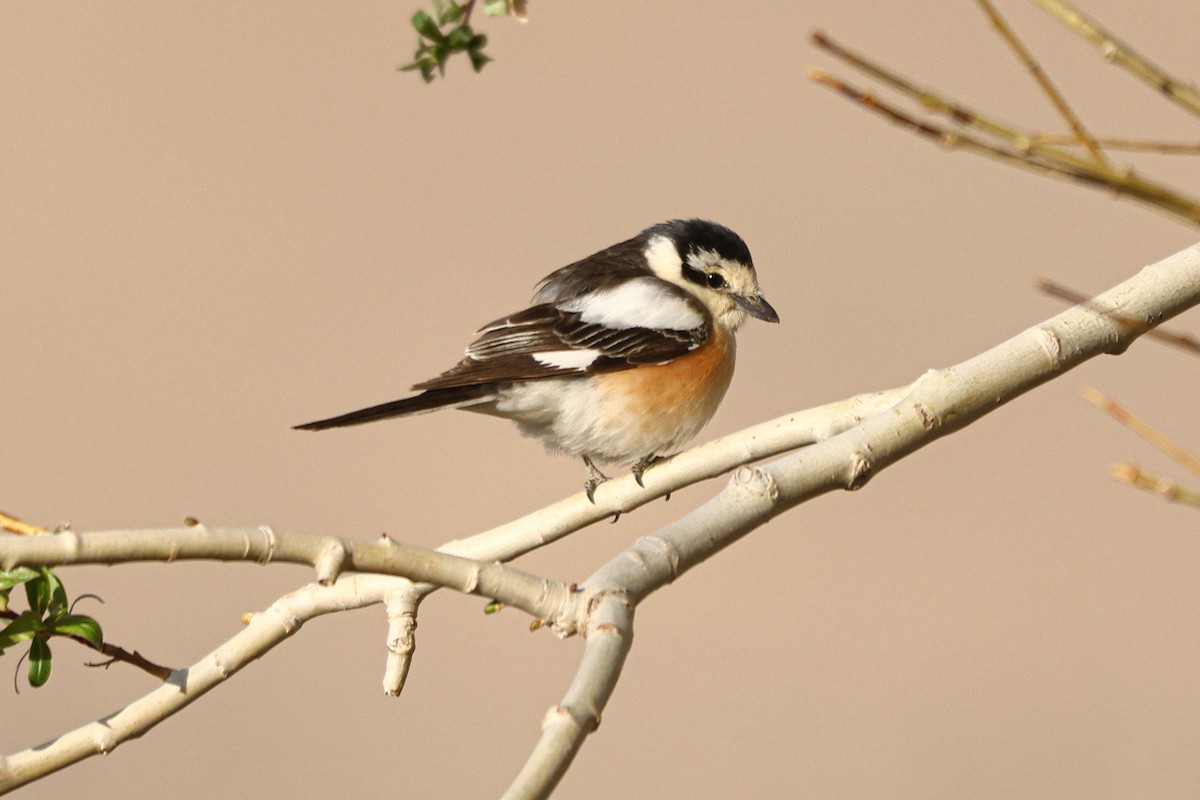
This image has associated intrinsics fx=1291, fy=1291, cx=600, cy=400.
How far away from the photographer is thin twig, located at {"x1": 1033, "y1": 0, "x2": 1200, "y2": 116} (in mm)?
1147

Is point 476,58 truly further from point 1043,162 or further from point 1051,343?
point 1043,162

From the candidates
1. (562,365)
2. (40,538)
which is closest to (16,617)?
(40,538)

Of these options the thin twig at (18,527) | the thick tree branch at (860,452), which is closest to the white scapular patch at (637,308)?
the thick tree branch at (860,452)

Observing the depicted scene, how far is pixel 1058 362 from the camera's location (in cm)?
242

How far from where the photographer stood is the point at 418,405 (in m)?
3.43

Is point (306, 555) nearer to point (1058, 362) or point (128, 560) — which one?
point (128, 560)

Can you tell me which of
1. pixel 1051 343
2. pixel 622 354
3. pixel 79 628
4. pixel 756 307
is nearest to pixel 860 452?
pixel 1051 343

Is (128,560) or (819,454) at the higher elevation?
(819,454)

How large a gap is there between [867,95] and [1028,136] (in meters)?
0.15

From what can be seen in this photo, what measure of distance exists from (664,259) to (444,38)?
90.2 inches

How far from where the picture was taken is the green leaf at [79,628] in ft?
6.35

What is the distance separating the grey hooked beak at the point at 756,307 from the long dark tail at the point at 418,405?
1001 millimetres

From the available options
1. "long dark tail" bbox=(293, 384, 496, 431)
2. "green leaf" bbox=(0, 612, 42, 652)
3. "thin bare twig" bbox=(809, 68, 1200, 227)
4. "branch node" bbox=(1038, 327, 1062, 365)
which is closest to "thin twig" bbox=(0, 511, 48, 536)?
"green leaf" bbox=(0, 612, 42, 652)

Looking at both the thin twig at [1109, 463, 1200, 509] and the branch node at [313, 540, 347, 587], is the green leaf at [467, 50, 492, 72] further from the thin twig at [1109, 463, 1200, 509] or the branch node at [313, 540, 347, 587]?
the thin twig at [1109, 463, 1200, 509]
